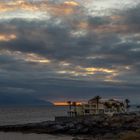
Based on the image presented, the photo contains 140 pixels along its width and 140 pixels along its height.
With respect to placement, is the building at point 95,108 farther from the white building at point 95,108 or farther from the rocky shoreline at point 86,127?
the rocky shoreline at point 86,127

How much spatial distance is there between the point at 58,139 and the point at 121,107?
6422 centimetres

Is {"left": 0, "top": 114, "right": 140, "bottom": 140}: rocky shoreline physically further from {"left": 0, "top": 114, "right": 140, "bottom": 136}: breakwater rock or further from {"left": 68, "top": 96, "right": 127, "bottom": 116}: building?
Answer: {"left": 68, "top": 96, "right": 127, "bottom": 116}: building

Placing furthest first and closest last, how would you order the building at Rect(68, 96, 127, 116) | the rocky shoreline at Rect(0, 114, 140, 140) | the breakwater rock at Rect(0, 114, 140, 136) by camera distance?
the building at Rect(68, 96, 127, 116), the breakwater rock at Rect(0, 114, 140, 136), the rocky shoreline at Rect(0, 114, 140, 140)

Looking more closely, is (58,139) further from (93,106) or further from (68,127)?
(93,106)

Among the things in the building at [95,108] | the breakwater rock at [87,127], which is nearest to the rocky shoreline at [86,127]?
the breakwater rock at [87,127]

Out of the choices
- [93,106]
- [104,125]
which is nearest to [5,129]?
[104,125]

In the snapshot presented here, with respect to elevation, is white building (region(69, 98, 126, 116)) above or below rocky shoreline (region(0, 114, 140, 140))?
above

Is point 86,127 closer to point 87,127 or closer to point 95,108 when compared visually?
point 87,127

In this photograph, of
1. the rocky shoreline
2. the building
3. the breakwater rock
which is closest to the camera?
the rocky shoreline

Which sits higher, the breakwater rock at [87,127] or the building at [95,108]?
the building at [95,108]

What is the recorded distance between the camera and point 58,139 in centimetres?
7656

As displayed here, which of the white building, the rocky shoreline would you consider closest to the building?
the white building

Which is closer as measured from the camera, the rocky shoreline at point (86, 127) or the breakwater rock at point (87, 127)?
the rocky shoreline at point (86, 127)

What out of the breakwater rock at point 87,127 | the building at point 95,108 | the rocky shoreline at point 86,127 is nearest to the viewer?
the rocky shoreline at point 86,127
